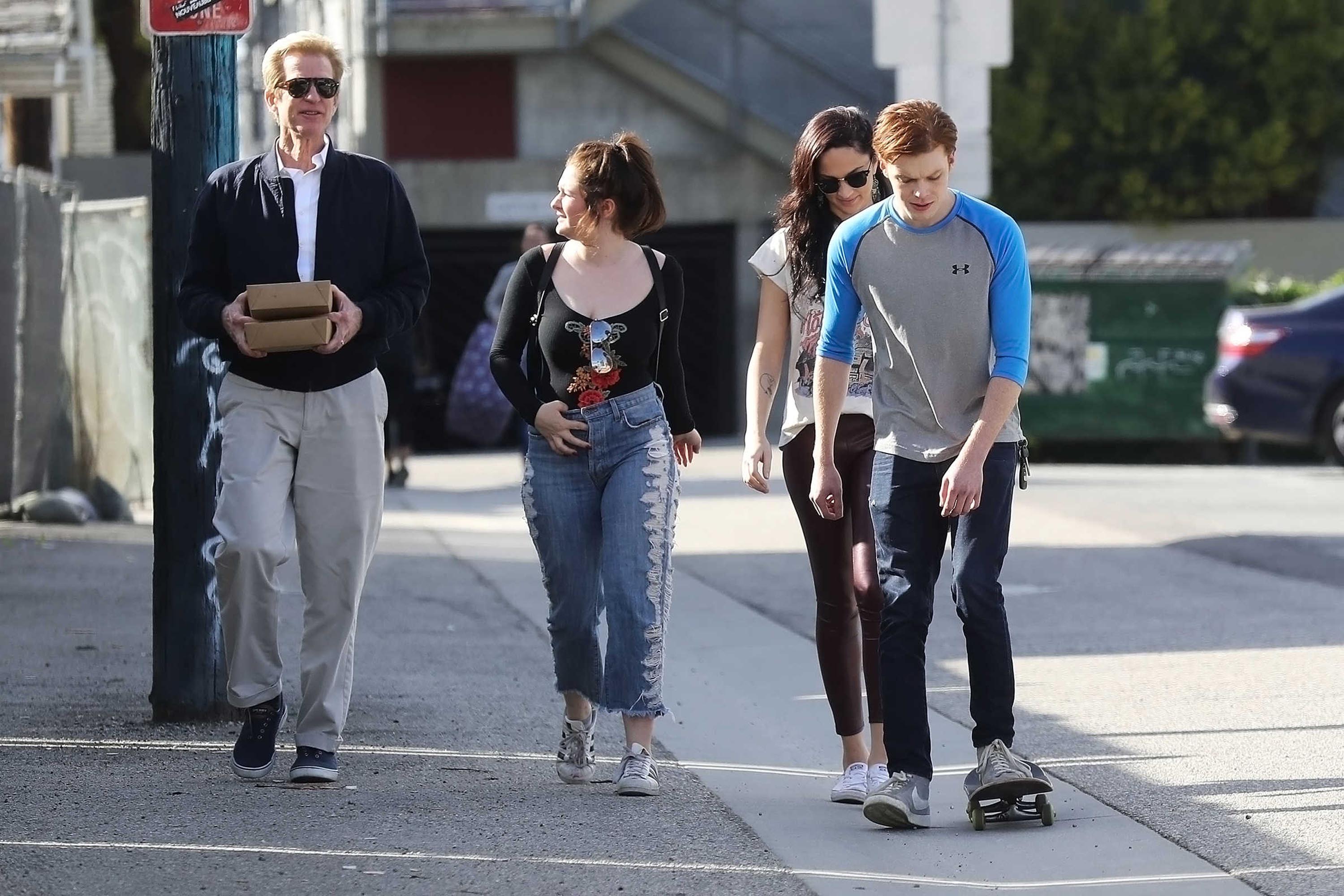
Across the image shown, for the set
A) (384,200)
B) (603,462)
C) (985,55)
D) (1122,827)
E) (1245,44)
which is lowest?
(1122,827)

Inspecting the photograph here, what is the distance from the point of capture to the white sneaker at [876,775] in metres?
5.64

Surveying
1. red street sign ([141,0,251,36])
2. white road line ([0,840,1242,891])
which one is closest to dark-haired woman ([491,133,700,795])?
white road line ([0,840,1242,891])

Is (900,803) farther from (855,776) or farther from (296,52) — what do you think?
(296,52)

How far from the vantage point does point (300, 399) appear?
5594mm

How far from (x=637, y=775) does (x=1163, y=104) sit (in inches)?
833

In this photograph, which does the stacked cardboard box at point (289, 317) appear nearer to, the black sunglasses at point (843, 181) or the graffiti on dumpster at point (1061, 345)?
the black sunglasses at point (843, 181)

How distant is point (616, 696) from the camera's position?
18.7 feet

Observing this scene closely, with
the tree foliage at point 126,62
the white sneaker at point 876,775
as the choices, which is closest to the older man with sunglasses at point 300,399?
the white sneaker at point 876,775

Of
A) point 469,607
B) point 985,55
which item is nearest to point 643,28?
point 985,55

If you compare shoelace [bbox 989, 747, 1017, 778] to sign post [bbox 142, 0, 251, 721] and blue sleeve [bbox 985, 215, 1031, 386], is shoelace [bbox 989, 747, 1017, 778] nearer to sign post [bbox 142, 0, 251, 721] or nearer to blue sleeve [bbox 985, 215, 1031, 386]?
blue sleeve [bbox 985, 215, 1031, 386]

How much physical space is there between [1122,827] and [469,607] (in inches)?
187

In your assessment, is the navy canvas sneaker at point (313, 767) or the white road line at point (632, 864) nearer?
the white road line at point (632, 864)

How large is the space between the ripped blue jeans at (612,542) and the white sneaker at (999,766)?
2.98 feet

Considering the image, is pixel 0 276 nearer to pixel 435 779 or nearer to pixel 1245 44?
pixel 435 779
